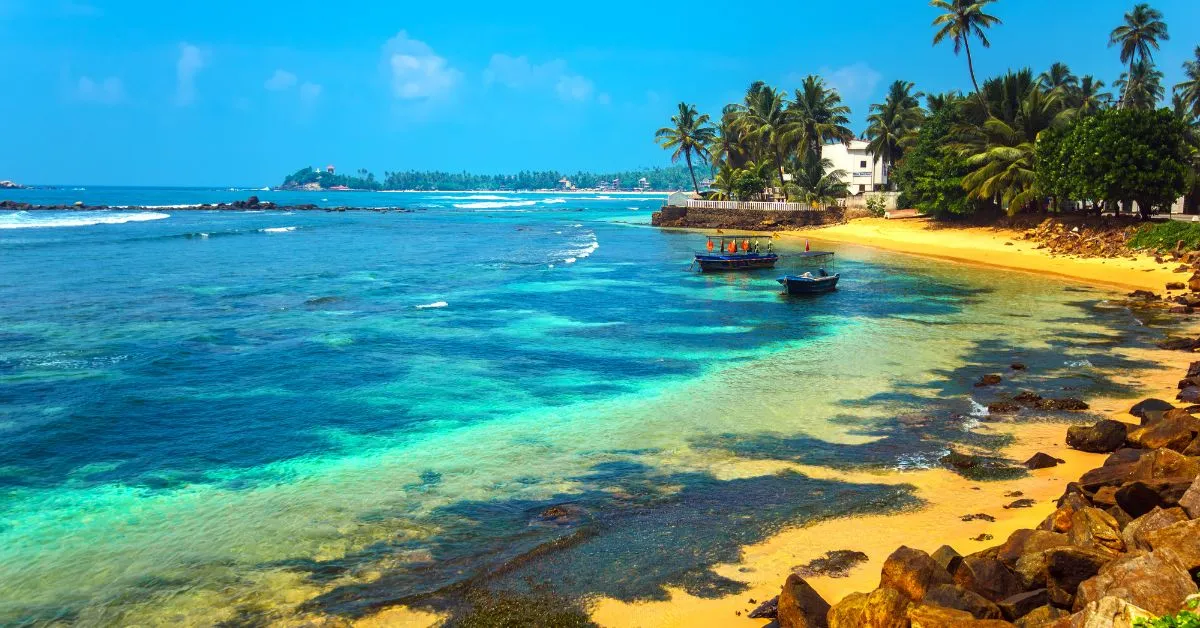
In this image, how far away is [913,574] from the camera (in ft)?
29.4

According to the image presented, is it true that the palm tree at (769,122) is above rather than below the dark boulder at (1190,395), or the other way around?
above

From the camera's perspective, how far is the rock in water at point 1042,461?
14203 millimetres

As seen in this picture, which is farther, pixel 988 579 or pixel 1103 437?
pixel 1103 437

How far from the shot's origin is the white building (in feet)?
284

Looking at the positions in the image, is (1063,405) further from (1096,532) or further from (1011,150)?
(1011,150)

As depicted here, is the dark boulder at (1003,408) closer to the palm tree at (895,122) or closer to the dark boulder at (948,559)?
the dark boulder at (948,559)

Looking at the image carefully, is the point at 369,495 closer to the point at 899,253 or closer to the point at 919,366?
the point at 919,366

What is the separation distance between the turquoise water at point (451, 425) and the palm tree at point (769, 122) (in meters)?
42.6

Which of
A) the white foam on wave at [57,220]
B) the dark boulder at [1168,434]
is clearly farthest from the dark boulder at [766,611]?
the white foam on wave at [57,220]

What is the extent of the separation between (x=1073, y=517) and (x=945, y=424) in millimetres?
7432

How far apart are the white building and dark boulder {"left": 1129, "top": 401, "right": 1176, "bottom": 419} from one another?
237 feet

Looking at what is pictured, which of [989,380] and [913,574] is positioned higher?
[913,574]

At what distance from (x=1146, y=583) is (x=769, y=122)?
7919 centimetres

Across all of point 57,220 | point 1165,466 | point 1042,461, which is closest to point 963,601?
point 1165,466
